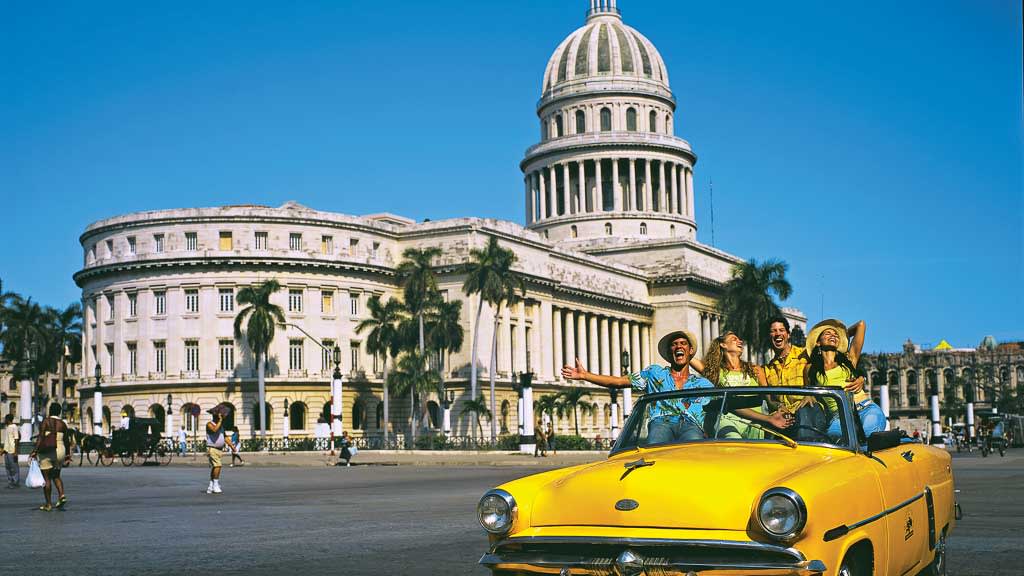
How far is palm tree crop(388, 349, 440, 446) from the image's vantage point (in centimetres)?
6912

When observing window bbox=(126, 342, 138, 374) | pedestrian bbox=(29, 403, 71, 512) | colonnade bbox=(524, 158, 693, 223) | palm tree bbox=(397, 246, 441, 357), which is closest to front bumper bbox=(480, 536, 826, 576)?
pedestrian bbox=(29, 403, 71, 512)

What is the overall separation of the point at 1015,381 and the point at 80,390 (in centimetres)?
12346

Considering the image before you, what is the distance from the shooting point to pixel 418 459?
51.4 metres

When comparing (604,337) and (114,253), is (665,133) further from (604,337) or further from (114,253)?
(114,253)

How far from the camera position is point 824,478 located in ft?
21.0

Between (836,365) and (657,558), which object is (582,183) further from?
(657,558)

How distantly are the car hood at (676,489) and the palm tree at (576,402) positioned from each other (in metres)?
71.5

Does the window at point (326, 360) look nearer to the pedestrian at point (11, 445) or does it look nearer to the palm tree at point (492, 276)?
the palm tree at point (492, 276)

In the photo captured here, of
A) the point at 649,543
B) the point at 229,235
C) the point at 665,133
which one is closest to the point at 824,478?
the point at 649,543

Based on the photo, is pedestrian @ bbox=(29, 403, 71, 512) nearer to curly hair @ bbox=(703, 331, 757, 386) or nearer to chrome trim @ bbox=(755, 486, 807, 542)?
curly hair @ bbox=(703, 331, 757, 386)

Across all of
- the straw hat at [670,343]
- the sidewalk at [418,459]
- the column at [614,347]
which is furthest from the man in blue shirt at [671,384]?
the column at [614,347]

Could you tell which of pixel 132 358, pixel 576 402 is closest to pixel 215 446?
pixel 132 358

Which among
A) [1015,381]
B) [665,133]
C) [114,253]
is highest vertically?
[665,133]

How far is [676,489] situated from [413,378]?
208 feet
